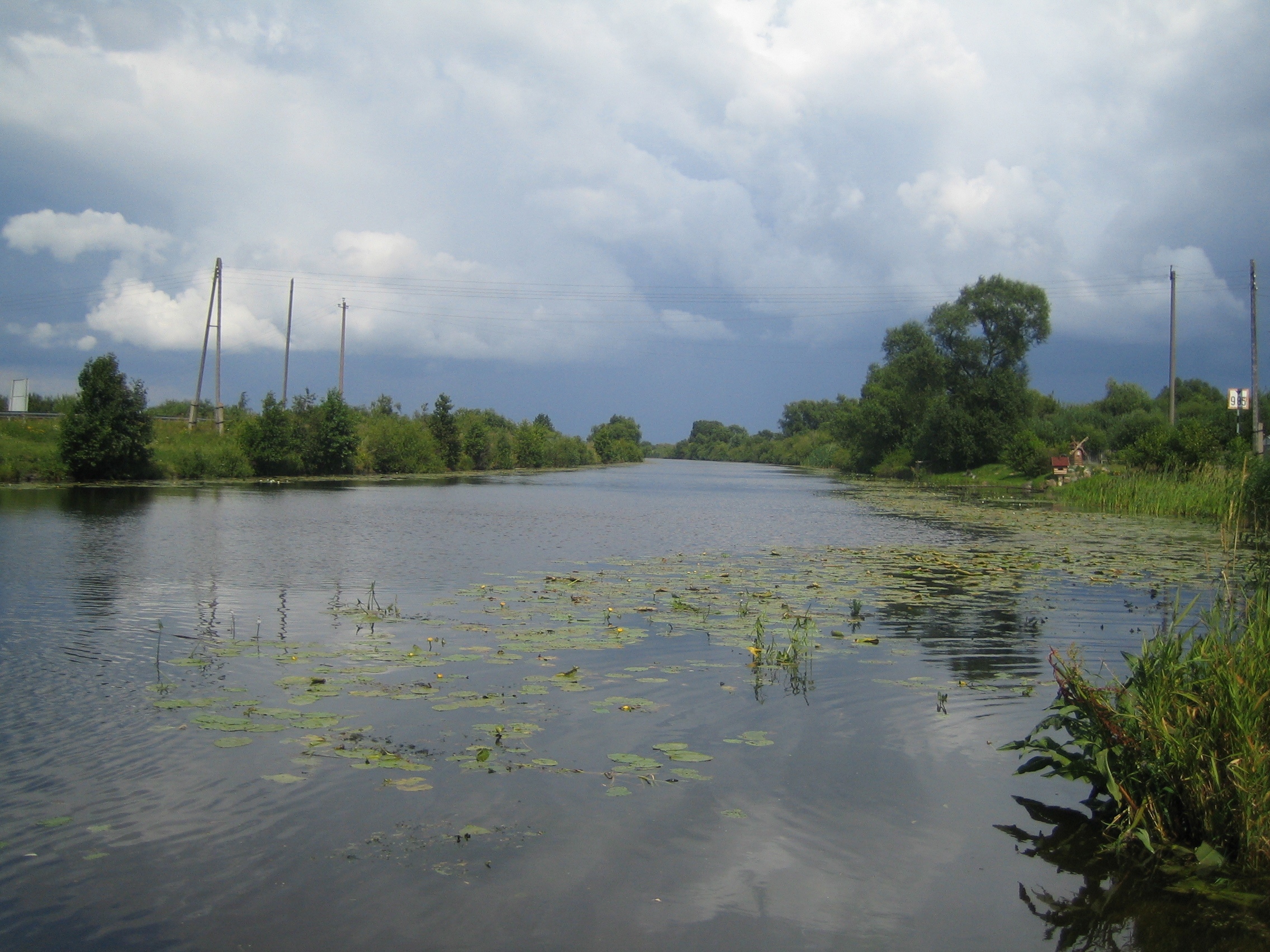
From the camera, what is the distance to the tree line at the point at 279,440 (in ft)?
128

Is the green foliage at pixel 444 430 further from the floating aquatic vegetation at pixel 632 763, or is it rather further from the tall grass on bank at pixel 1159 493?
the floating aquatic vegetation at pixel 632 763

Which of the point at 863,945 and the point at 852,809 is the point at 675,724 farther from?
the point at 863,945

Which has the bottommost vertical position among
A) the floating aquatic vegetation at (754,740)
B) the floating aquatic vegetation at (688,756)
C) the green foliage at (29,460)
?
the floating aquatic vegetation at (688,756)

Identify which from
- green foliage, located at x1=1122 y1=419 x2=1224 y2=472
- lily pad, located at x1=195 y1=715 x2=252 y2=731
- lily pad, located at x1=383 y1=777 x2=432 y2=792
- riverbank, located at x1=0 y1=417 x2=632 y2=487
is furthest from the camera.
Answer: riverbank, located at x1=0 y1=417 x2=632 y2=487

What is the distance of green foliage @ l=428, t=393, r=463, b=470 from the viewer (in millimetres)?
Answer: 73000

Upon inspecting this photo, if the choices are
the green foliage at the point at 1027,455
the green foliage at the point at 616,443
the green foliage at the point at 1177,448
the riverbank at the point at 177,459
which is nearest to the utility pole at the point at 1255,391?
the green foliage at the point at 1177,448

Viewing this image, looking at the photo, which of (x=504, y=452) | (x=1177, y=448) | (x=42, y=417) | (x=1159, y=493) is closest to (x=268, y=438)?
(x=42, y=417)

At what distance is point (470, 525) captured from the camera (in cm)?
2486

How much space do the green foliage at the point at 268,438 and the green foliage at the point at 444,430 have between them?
21019 millimetres

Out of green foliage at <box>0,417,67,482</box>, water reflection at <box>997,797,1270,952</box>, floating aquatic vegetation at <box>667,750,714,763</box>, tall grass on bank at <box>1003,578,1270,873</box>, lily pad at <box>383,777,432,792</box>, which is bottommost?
water reflection at <box>997,797,1270,952</box>

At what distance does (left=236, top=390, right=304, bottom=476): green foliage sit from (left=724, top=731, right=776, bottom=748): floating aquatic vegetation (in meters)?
48.3

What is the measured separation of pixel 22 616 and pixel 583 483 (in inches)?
1898

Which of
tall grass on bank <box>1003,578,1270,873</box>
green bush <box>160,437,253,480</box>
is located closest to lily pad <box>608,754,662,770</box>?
tall grass on bank <box>1003,578,1270,873</box>

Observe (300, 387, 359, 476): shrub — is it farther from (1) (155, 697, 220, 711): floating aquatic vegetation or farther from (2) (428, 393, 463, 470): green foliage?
(1) (155, 697, 220, 711): floating aquatic vegetation
